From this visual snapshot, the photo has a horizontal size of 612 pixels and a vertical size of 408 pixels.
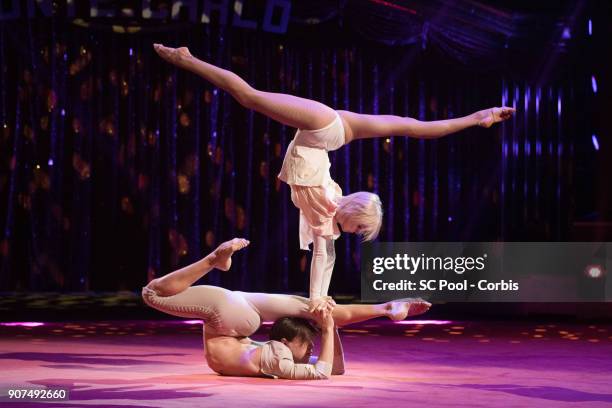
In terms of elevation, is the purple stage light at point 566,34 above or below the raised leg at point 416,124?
above

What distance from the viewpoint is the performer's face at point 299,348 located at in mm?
4184

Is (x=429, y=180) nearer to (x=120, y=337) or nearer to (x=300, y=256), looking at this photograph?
(x=300, y=256)

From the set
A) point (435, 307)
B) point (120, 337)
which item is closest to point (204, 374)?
point (120, 337)

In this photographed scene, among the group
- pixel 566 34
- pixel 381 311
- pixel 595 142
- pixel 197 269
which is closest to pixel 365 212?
pixel 381 311

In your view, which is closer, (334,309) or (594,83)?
(334,309)

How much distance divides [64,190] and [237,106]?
156cm

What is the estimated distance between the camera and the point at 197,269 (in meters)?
4.08

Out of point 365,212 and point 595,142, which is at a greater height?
point 595,142

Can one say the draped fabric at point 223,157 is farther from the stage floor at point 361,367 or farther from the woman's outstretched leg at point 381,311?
the woman's outstretched leg at point 381,311

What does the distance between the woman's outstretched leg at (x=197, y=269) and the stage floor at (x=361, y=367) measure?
37cm

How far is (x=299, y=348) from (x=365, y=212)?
621mm

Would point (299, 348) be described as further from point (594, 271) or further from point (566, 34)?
point (566, 34)

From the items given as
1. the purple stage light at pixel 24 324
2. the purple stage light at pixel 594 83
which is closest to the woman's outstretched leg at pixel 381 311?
the purple stage light at pixel 24 324

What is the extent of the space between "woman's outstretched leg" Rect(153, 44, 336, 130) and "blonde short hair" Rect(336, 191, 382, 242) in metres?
0.35
